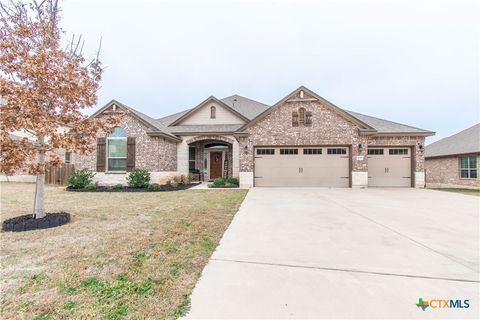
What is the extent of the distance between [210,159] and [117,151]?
643 centimetres

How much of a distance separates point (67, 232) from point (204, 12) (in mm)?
12659

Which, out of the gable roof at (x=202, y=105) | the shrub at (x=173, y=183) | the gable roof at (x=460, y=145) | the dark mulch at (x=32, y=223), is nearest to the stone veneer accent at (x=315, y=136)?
the gable roof at (x=202, y=105)

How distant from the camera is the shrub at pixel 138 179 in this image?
11.5 m

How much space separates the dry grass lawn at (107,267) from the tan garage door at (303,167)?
7422 mm

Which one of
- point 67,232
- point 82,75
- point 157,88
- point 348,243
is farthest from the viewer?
point 157,88

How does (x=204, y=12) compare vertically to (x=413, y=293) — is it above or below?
above

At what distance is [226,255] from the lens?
3.28 meters

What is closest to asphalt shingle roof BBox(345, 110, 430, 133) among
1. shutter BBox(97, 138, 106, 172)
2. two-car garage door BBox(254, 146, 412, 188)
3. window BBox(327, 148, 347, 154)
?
two-car garage door BBox(254, 146, 412, 188)

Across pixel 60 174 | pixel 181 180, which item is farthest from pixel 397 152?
pixel 60 174

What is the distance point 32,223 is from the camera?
4.59 m

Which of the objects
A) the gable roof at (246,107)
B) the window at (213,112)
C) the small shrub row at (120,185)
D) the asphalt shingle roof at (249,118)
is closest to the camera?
the small shrub row at (120,185)

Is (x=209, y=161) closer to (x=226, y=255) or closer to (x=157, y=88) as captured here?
(x=226, y=255)

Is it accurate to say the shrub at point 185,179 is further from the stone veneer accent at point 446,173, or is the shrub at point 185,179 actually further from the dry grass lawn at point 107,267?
the stone veneer accent at point 446,173

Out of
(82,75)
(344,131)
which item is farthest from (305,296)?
(344,131)
